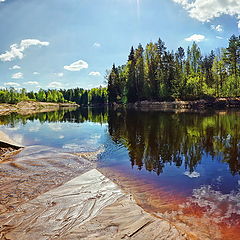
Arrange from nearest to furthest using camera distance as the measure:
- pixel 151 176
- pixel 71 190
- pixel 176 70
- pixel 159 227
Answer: pixel 159 227
pixel 71 190
pixel 151 176
pixel 176 70

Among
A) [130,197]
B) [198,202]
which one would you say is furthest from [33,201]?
[198,202]

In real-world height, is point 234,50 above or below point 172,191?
above

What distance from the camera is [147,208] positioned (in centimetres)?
689

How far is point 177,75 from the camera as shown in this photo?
236ft

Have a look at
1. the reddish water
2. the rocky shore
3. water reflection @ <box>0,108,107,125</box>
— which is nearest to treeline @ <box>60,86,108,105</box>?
the rocky shore

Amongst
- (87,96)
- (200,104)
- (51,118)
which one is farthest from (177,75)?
(87,96)

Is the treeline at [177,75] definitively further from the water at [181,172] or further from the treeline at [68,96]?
the treeline at [68,96]

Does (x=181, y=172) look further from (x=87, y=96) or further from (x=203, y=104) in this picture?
(x=87, y=96)

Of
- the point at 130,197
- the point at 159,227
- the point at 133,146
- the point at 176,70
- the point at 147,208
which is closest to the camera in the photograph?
the point at 159,227

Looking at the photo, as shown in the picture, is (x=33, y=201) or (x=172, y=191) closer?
(x=33, y=201)

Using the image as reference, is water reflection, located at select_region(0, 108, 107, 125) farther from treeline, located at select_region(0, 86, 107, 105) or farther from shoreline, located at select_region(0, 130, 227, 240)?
Answer: treeline, located at select_region(0, 86, 107, 105)

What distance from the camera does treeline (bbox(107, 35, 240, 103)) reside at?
220 ft

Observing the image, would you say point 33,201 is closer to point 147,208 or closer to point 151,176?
point 147,208

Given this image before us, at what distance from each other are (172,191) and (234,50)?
7433cm
